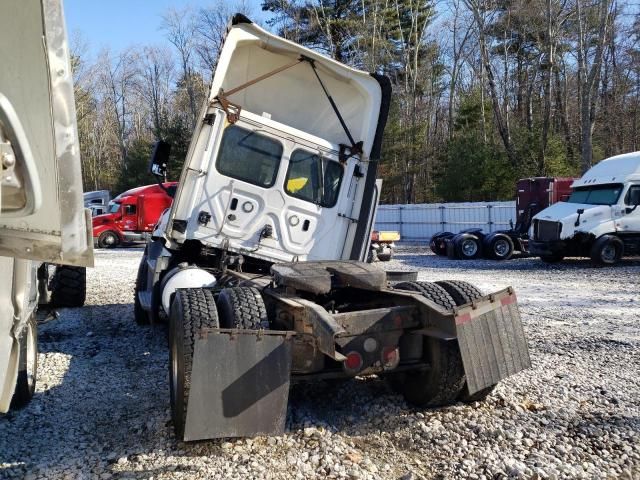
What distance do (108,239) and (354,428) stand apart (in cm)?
2451

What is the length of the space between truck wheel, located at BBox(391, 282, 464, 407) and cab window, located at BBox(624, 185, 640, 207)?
45.0 ft

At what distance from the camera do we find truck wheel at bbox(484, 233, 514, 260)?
18.3 meters

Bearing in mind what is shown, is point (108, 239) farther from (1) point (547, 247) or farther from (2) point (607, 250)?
(2) point (607, 250)

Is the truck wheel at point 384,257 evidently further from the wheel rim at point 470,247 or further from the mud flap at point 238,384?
the mud flap at point 238,384

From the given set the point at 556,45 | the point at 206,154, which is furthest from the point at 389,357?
the point at 556,45

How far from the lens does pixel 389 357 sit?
4113 mm

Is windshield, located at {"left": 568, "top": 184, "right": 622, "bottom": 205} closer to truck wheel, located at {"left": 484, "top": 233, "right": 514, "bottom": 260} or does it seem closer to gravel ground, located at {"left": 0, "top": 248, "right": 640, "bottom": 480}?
truck wheel, located at {"left": 484, "top": 233, "right": 514, "bottom": 260}

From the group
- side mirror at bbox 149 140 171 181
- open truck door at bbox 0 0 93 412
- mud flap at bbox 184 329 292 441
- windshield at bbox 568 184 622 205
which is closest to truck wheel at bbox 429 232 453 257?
windshield at bbox 568 184 622 205

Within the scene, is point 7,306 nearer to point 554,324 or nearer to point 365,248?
point 365,248

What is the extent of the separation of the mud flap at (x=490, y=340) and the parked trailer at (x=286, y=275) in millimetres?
10

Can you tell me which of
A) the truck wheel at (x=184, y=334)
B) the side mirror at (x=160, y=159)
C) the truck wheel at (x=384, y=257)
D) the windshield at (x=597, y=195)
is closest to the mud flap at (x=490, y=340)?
the truck wheel at (x=184, y=334)

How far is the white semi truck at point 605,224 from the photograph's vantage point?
52.2 ft

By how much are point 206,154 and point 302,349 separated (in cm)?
314

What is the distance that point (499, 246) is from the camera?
18.4 m
